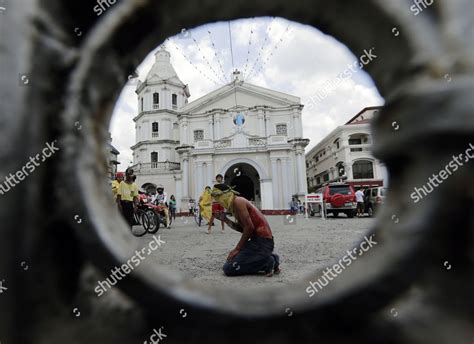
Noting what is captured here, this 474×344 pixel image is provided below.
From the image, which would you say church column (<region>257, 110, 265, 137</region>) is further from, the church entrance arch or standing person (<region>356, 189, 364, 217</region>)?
standing person (<region>356, 189, 364, 217</region>)

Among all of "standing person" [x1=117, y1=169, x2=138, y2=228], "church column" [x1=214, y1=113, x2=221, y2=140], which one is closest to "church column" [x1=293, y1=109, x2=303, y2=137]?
"church column" [x1=214, y1=113, x2=221, y2=140]

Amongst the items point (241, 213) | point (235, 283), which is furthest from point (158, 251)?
point (235, 283)

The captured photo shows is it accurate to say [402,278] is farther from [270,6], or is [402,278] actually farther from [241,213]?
[241,213]

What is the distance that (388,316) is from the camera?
59 cm

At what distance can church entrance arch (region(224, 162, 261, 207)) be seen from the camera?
78.3 feet

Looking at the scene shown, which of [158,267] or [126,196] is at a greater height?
[126,196]

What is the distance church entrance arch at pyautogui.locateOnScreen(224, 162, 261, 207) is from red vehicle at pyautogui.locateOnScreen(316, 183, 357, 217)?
34.5 feet

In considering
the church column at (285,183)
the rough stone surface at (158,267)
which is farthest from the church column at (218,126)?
the rough stone surface at (158,267)

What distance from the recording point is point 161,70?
28.8 metres

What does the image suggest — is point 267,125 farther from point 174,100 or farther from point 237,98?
point 174,100

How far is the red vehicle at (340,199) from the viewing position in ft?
40.2
